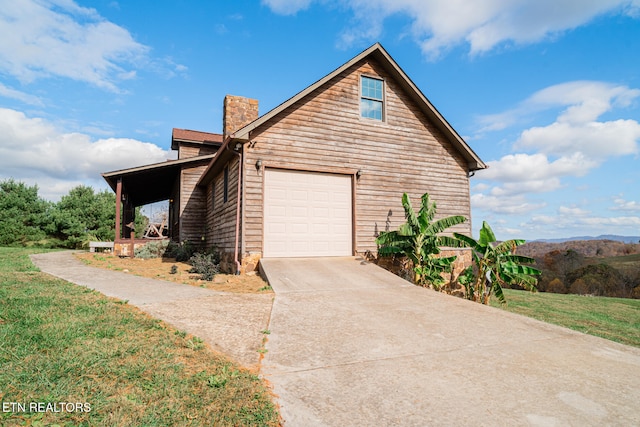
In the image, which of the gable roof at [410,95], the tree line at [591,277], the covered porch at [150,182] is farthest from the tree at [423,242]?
the tree line at [591,277]

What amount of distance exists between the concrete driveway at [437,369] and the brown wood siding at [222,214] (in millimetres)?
5558

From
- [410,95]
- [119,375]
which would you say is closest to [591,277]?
[410,95]

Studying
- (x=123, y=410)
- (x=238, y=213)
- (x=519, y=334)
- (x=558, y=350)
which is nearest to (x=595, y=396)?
(x=558, y=350)

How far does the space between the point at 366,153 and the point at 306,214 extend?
3085 mm

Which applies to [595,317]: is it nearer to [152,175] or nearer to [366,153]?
[366,153]

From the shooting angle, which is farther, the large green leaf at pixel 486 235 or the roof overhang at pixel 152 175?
the roof overhang at pixel 152 175

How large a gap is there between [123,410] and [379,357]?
2.64 metres

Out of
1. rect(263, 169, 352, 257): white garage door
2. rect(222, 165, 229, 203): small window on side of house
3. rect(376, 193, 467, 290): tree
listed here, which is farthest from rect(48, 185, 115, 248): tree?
rect(376, 193, 467, 290): tree

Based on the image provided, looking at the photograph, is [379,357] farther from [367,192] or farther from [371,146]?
[371,146]

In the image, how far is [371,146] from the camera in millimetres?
12453

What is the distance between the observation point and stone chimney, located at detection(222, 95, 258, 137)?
49.0ft

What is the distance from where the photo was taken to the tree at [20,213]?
27656 mm

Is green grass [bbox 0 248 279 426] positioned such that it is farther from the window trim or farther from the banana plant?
the window trim

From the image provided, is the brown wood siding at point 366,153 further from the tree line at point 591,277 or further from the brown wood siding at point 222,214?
the tree line at point 591,277
